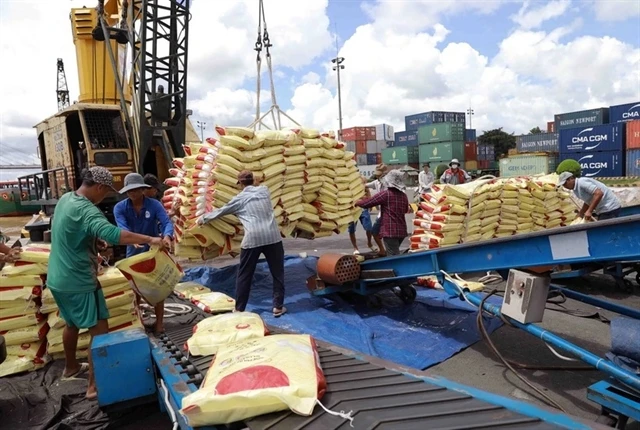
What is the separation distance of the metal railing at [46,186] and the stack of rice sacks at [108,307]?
17.0ft

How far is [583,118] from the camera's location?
30.7 meters

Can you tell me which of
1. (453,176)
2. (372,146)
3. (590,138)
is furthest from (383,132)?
(453,176)

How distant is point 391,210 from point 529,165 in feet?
79.6

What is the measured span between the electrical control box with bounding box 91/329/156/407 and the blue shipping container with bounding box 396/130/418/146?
47604 mm

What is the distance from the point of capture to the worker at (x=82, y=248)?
10.9 ft

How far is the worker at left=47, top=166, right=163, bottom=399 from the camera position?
10.9 feet

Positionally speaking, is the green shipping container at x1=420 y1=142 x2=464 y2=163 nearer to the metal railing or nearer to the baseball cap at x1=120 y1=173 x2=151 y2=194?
the metal railing

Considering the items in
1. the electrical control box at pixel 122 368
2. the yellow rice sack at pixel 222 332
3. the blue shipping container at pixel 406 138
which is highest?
the blue shipping container at pixel 406 138

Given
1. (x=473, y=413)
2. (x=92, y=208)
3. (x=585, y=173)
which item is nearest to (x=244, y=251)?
(x=92, y=208)

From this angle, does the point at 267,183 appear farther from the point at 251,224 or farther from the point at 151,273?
the point at 151,273

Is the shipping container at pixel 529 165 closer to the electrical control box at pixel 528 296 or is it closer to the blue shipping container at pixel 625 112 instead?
the blue shipping container at pixel 625 112

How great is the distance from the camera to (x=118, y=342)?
300cm

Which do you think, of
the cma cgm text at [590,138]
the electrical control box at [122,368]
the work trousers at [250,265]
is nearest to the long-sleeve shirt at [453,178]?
the work trousers at [250,265]

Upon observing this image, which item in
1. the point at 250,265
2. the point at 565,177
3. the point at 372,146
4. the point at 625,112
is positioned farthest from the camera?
the point at 372,146
